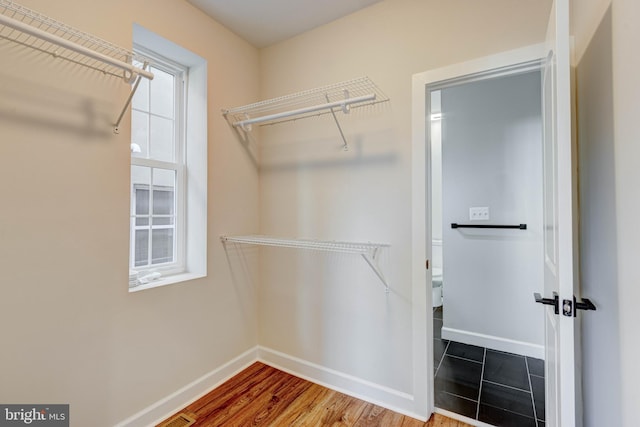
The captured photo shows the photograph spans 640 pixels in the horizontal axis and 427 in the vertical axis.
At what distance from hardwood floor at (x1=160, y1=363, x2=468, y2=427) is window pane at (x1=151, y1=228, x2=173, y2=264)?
0.98 m

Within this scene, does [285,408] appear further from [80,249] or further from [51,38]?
[51,38]

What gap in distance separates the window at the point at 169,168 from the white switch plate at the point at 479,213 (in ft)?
7.72

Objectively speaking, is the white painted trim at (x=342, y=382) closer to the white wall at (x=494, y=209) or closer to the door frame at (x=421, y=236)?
the door frame at (x=421, y=236)

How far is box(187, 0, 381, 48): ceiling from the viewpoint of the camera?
196 centimetres

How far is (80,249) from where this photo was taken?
1456 mm

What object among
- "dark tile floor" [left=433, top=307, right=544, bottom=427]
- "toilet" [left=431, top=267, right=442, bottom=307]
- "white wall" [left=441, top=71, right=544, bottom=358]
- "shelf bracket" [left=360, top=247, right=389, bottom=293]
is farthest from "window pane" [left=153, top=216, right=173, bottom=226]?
"toilet" [left=431, top=267, right=442, bottom=307]

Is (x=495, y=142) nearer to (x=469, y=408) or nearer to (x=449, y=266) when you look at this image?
(x=449, y=266)

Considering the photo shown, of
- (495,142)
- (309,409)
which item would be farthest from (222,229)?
(495,142)

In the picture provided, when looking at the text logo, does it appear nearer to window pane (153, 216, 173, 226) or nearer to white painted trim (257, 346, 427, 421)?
window pane (153, 216, 173, 226)

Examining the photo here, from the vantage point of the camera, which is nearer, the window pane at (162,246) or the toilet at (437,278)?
the window pane at (162,246)

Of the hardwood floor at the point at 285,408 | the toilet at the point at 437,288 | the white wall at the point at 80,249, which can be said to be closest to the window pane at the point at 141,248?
the white wall at the point at 80,249

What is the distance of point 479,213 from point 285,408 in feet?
7.49

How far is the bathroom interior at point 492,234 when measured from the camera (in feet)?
8.21

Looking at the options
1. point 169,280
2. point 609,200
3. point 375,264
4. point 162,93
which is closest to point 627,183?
point 609,200
